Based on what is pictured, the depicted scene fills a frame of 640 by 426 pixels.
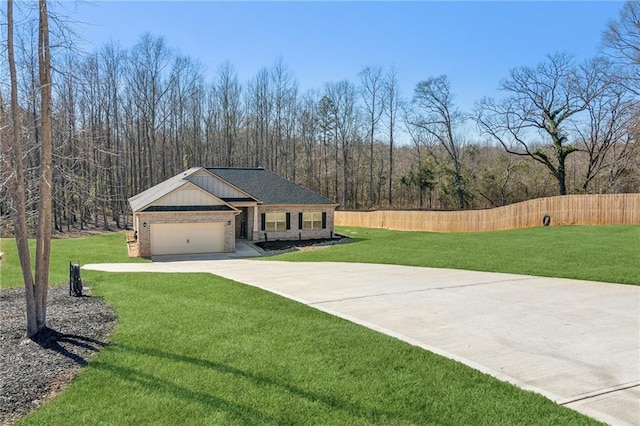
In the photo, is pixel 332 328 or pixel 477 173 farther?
pixel 477 173

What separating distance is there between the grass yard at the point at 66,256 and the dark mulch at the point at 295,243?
21.7 feet

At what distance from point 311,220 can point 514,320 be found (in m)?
20.0

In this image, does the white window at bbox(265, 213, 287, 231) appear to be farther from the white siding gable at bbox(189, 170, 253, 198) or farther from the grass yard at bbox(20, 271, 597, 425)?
the grass yard at bbox(20, 271, 597, 425)

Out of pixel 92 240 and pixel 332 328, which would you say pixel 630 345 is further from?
pixel 92 240

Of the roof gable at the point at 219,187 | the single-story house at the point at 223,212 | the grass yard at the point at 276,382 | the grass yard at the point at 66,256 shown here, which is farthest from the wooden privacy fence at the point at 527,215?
the grass yard at the point at 276,382

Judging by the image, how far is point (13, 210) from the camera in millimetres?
6352

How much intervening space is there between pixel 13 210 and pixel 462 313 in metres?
7.19

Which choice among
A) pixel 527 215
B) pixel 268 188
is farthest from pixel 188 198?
pixel 527 215

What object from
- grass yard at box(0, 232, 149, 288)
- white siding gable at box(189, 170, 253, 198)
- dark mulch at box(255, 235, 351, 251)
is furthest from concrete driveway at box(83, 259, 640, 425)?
white siding gable at box(189, 170, 253, 198)

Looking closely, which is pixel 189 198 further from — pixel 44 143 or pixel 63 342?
pixel 63 342

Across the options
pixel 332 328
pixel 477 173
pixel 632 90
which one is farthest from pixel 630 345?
pixel 477 173

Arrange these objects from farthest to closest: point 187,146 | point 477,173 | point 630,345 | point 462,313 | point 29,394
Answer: point 187,146
point 477,173
point 462,313
point 630,345
point 29,394

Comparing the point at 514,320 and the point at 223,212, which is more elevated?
the point at 223,212

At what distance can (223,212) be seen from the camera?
885 inches
